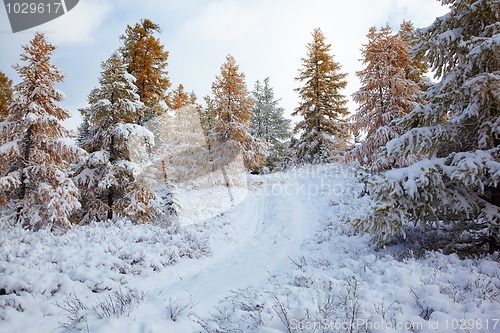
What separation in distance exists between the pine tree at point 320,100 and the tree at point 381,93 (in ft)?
22.6

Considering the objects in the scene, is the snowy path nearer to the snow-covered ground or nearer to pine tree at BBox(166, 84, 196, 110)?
the snow-covered ground

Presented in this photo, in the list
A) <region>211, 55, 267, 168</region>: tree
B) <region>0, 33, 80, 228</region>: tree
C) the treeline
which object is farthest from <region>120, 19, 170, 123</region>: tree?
<region>0, 33, 80, 228</region>: tree

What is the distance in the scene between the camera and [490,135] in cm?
590

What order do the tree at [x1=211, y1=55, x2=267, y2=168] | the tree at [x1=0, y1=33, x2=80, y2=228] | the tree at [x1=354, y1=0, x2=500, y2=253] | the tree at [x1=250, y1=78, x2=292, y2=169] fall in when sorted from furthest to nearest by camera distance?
the tree at [x1=250, y1=78, x2=292, y2=169]
the tree at [x1=211, y1=55, x2=267, y2=168]
the tree at [x1=0, y1=33, x2=80, y2=228]
the tree at [x1=354, y1=0, x2=500, y2=253]

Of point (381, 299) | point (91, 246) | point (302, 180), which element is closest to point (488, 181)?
point (381, 299)

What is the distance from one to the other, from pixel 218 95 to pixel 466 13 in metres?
16.5

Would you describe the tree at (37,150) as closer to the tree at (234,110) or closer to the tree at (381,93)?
the tree at (234,110)

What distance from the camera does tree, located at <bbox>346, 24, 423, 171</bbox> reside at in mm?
14953

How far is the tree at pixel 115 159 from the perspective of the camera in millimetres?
12195

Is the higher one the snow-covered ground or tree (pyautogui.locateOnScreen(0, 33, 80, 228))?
tree (pyautogui.locateOnScreen(0, 33, 80, 228))

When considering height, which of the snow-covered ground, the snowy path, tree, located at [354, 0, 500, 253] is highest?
tree, located at [354, 0, 500, 253]

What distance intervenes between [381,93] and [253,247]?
1180 centimetres

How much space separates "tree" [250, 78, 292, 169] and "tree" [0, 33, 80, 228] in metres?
22.4

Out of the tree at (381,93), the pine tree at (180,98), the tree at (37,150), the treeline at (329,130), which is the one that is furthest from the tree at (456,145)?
the pine tree at (180,98)
